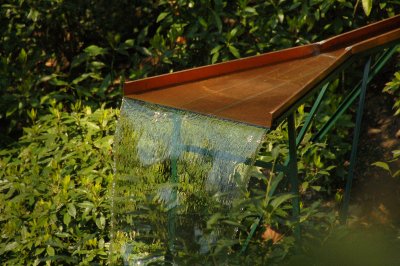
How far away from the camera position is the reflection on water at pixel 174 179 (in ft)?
10.2

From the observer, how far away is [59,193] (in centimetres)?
430

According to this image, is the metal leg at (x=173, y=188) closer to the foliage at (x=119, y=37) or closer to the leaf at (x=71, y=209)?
the leaf at (x=71, y=209)

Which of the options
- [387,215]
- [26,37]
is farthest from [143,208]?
[26,37]

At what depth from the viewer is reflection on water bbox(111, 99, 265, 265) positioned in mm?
3113

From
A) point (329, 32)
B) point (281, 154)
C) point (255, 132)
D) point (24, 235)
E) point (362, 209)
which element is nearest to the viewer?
point (255, 132)

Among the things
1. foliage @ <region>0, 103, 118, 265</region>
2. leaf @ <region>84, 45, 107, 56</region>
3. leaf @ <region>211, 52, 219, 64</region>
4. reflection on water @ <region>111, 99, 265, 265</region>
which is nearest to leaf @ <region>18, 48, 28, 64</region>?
leaf @ <region>84, 45, 107, 56</region>

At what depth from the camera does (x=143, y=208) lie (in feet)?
10.8

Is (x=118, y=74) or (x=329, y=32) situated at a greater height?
(x=329, y=32)

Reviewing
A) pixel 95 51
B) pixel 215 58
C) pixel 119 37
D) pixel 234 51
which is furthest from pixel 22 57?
pixel 234 51

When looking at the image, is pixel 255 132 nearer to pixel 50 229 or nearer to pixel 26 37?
pixel 50 229

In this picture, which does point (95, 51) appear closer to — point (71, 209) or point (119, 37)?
point (119, 37)

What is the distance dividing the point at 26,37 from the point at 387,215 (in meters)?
2.85

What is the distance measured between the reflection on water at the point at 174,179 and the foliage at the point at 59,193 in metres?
0.58

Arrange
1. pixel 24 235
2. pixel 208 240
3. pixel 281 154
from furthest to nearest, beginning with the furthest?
1. pixel 281 154
2. pixel 24 235
3. pixel 208 240
